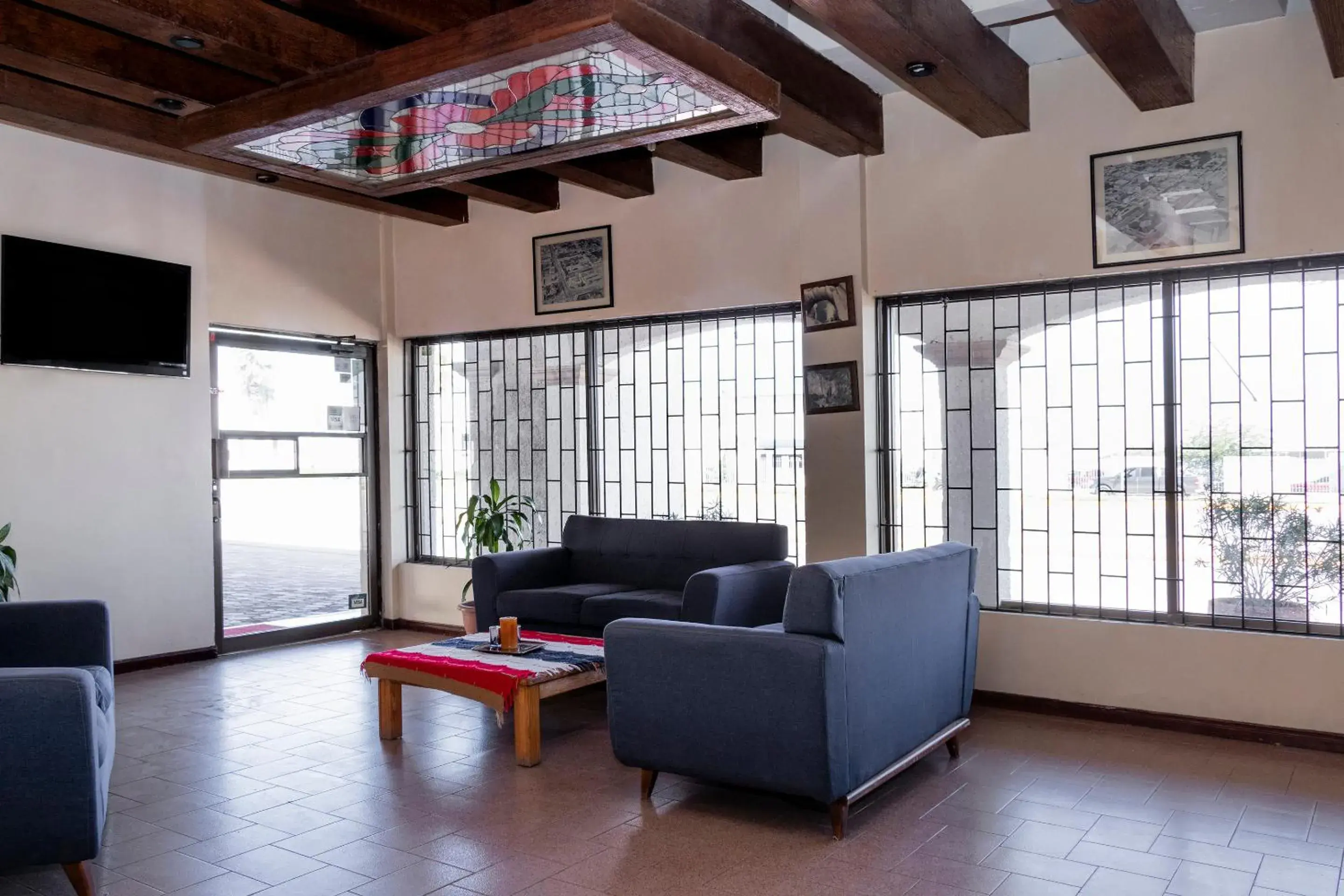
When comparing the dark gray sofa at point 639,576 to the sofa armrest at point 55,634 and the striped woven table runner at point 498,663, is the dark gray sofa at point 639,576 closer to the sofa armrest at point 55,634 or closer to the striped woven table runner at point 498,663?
the striped woven table runner at point 498,663

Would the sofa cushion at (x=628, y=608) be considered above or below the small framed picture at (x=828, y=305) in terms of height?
below

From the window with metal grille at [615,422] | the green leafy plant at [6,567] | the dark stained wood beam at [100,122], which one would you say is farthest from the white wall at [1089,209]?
the green leafy plant at [6,567]

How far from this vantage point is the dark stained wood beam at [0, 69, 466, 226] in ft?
15.1

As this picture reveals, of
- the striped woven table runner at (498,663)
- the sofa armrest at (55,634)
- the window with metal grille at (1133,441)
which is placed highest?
the window with metal grille at (1133,441)

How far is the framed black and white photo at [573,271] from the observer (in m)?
6.74

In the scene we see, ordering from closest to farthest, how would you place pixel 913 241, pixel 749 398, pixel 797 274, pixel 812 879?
pixel 812 879
pixel 913 241
pixel 797 274
pixel 749 398

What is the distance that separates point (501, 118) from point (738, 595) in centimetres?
252

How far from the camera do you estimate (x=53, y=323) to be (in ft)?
19.1

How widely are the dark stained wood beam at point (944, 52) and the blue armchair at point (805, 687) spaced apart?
1977mm

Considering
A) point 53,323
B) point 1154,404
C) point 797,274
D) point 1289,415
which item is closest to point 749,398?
point 797,274

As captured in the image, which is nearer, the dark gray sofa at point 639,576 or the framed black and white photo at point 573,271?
the dark gray sofa at point 639,576

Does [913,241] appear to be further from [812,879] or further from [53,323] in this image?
[53,323]

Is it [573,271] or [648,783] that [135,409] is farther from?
[648,783]

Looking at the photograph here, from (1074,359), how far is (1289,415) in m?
0.98
